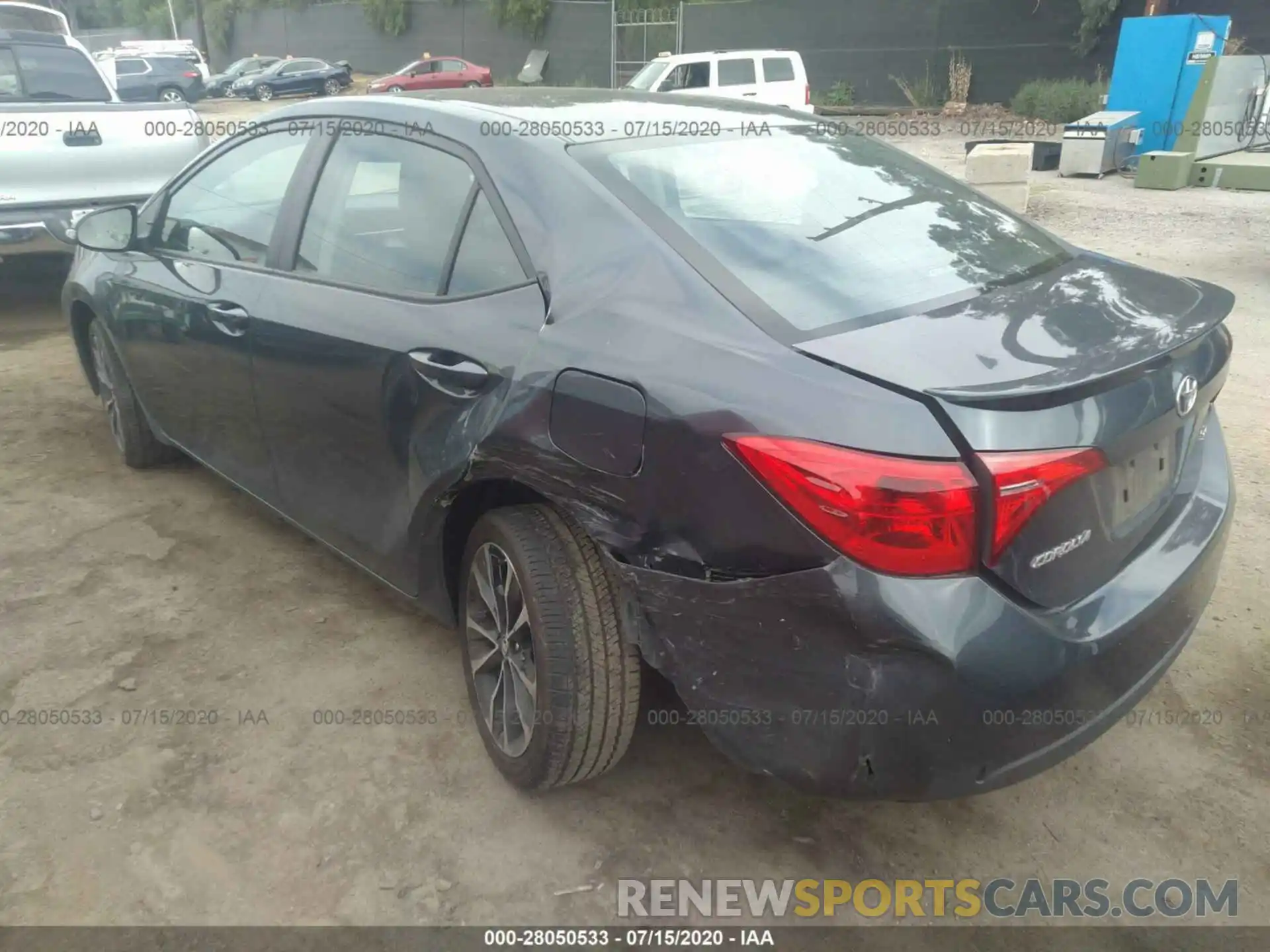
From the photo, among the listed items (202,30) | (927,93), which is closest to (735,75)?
(927,93)

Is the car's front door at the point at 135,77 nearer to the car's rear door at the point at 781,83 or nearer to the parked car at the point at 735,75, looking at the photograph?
the parked car at the point at 735,75

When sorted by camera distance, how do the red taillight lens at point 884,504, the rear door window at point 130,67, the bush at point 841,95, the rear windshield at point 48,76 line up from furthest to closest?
the rear door window at point 130,67 < the bush at point 841,95 < the rear windshield at point 48,76 < the red taillight lens at point 884,504

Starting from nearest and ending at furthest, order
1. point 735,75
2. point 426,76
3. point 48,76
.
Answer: point 48,76 < point 735,75 < point 426,76

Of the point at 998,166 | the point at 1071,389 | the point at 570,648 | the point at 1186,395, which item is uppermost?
the point at 1071,389

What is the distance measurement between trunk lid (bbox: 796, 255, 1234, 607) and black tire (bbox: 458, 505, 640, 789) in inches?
28.6

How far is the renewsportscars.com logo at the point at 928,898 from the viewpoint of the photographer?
2193mm

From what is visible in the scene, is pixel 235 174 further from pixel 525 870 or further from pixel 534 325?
pixel 525 870

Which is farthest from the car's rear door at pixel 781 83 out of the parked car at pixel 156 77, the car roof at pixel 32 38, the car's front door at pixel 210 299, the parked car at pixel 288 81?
the parked car at pixel 288 81

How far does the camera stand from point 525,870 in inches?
90.7

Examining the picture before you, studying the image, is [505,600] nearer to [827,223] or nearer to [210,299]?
[827,223]

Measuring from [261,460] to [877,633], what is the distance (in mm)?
2332

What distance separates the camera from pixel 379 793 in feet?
8.34

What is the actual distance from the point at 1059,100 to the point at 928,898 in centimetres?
2217

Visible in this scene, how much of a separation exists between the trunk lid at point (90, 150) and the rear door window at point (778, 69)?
519 inches
